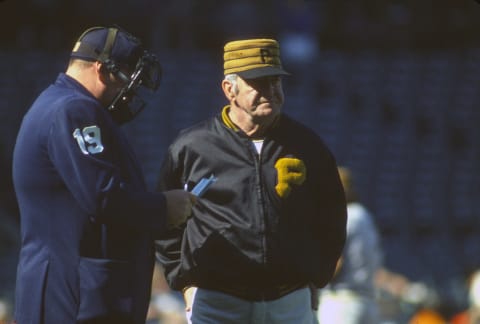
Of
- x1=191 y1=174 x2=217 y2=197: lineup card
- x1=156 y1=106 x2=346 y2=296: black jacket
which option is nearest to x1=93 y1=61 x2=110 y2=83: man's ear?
x1=191 y1=174 x2=217 y2=197: lineup card

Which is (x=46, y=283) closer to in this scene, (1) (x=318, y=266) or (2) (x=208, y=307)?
(2) (x=208, y=307)

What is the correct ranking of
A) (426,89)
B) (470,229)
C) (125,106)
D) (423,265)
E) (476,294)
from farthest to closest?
Result: (426,89) → (470,229) → (423,265) → (476,294) → (125,106)

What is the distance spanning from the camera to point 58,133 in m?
4.11

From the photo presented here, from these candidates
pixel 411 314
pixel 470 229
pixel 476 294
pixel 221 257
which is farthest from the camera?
pixel 470 229

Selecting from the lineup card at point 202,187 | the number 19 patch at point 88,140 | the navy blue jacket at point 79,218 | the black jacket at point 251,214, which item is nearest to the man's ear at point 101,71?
the navy blue jacket at point 79,218

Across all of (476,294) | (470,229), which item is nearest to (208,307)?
(476,294)

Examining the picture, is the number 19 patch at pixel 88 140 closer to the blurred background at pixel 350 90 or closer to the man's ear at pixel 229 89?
the man's ear at pixel 229 89

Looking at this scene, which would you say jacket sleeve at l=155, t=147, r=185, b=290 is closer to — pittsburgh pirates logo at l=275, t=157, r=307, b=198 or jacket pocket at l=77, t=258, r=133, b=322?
pittsburgh pirates logo at l=275, t=157, r=307, b=198

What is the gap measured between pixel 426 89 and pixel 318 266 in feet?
36.6

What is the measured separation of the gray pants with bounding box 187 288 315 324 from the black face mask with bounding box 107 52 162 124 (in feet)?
2.81

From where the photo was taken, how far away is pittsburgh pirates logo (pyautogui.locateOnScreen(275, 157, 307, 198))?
15.9ft

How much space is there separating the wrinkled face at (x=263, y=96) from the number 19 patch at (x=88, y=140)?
0.98 metres

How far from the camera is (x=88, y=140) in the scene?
4.08 meters

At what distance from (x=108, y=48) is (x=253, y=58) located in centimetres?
80
